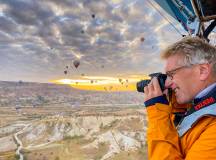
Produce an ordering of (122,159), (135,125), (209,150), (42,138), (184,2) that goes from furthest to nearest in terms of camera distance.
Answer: (135,125)
(42,138)
(122,159)
(184,2)
(209,150)

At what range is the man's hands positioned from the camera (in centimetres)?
187

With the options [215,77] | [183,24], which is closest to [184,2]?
[183,24]

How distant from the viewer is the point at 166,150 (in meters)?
1.72

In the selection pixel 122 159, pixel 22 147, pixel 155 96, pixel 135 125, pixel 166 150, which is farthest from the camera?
pixel 135 125

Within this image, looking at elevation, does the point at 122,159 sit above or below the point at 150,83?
below

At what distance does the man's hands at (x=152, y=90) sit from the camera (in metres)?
1.87

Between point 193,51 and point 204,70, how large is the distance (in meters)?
0.13

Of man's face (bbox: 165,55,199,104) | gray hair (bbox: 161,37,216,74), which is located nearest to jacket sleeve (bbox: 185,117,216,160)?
man's face (bbox: 165,55,199,104)

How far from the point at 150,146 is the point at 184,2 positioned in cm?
519

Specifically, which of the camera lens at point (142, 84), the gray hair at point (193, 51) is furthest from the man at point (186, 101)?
the camera lens at point (142, 84)

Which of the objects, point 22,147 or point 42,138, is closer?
point 22,147

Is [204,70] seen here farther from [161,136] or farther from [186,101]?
[161,136]

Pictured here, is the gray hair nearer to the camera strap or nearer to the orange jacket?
the camera strap

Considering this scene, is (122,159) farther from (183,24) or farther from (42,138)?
(183,24)
